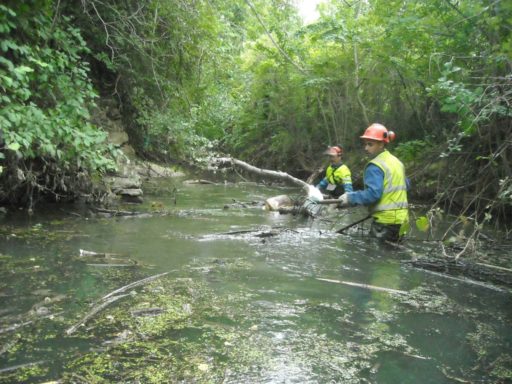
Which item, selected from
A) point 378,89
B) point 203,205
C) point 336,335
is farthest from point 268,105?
point 336,335

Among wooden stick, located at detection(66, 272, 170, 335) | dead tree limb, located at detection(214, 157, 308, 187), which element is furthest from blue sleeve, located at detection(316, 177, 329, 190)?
wooden stick, located at detection(66, 272, 170, 335)

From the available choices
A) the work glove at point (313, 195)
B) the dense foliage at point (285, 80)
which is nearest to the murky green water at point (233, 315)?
the dense foliage at point (285, 80)

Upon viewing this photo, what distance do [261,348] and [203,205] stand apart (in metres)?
8.24

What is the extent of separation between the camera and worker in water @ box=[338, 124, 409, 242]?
273 inches

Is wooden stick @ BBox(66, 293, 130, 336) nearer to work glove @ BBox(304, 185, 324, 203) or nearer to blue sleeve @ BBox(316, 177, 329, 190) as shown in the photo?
work glove @ BBox(304, 185, 324, 203)

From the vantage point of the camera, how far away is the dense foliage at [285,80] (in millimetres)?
6270

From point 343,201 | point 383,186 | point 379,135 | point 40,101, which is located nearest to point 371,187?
point 383,186

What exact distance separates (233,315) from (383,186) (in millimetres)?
3658

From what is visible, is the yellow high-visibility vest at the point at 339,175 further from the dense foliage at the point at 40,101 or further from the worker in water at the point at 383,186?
the dense foliage at the point at 40,101

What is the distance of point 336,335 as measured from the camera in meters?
3.85

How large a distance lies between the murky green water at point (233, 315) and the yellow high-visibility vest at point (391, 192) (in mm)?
532

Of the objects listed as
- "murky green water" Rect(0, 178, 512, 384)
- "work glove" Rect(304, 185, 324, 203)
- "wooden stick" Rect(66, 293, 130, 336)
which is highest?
"work glove" Rect(304, 185, 324, 203)

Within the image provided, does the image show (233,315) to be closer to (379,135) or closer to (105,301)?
(105,301)

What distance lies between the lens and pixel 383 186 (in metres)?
6.98
